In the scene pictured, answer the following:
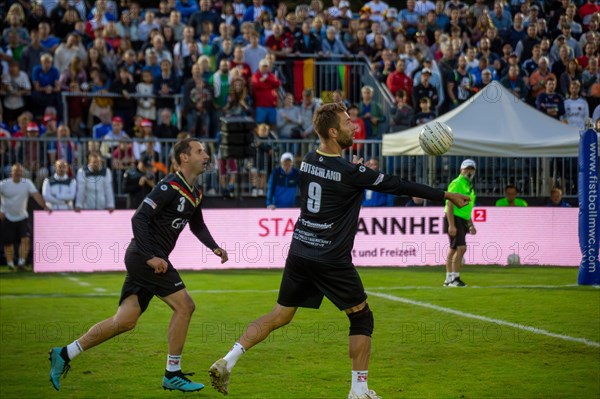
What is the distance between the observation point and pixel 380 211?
64.2 ft

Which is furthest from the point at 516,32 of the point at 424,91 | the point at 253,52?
the point at 253,52

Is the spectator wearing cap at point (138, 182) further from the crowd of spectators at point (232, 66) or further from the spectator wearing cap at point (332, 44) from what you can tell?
the spectator wearing cap at point (332, 44)

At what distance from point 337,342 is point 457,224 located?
564 centimetres

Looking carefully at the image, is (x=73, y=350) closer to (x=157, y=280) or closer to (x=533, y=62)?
(x=157, y=280)

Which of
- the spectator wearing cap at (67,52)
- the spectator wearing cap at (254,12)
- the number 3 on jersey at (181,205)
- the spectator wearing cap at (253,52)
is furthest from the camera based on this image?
the spectator wearing cap at (254,12)

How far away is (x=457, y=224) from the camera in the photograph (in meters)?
16.1

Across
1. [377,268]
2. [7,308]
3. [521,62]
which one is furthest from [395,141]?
[7,308]

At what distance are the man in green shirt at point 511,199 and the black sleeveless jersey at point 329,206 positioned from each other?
44.1 ft

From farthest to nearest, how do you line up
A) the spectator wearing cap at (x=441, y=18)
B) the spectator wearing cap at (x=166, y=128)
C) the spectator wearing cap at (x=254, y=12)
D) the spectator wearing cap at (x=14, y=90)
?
the spectator wearing cap at (x=441, y=18), the spectator wearing cap at (x=254, y=12), the spectator wearing cap at (x=166, y=128), the spectator wearing cap at (x=14, y=90)

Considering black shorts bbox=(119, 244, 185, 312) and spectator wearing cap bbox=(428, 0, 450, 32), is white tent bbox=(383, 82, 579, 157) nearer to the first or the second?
spectator wearing cap bbox=(428, 0, 450, 32)

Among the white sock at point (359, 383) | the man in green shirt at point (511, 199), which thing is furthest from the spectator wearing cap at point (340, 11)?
the white sock at point (359, 383)

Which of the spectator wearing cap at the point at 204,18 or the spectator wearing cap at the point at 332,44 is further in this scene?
the spectator wearing cap at the point at 332,44

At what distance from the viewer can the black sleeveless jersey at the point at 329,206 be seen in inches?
304

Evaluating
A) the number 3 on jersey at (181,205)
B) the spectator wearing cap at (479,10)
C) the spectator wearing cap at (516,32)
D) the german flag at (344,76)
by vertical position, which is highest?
the spectator wearing cap at (479,10)
